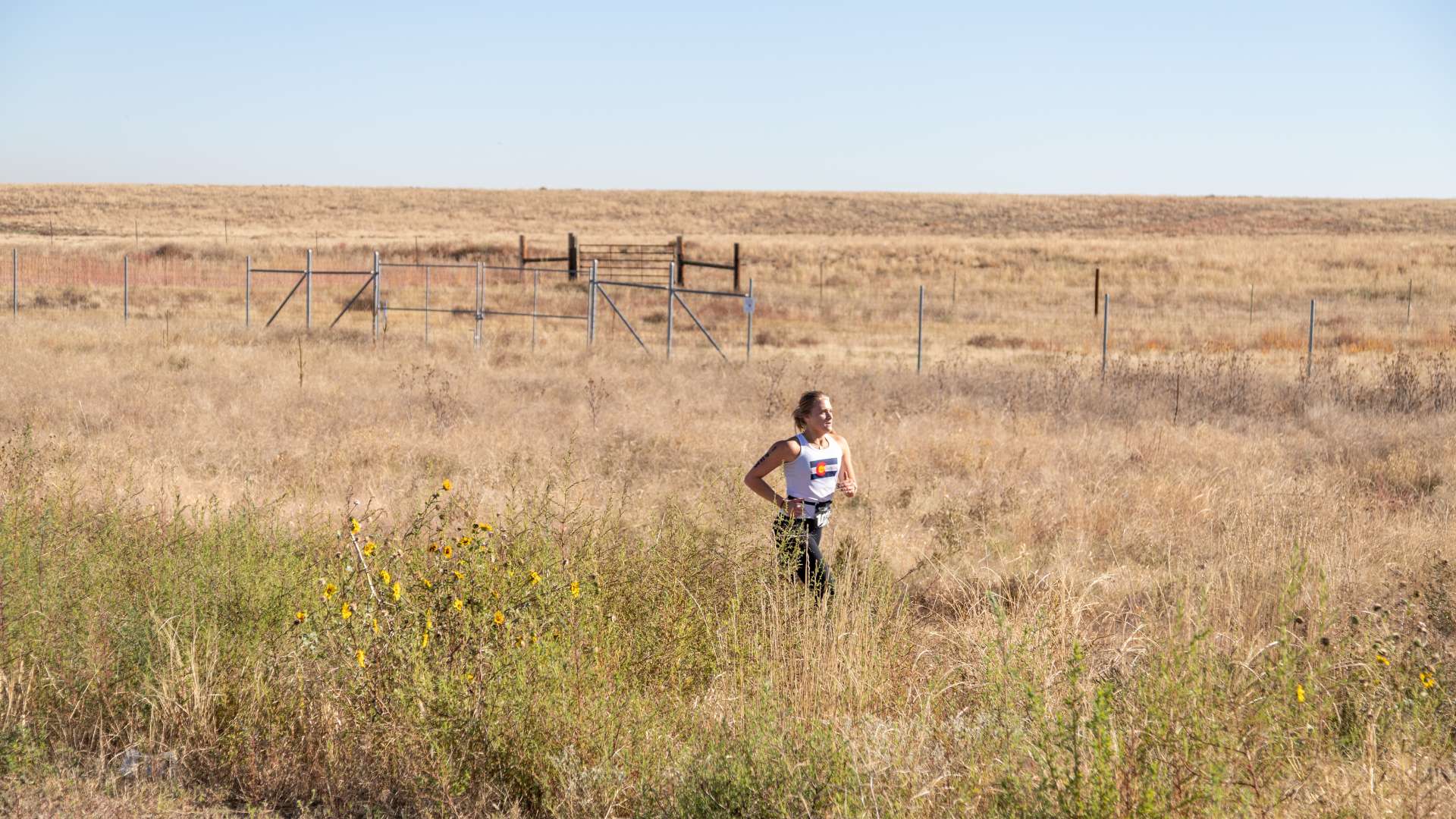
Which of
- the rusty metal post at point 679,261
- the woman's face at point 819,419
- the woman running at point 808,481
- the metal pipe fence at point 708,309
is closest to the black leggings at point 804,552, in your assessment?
the woman running at point 808,481

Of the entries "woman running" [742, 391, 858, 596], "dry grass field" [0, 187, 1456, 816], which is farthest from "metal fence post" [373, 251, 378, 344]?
"woman running" [742, 391, 858, 596]

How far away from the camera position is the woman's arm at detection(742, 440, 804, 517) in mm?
6047

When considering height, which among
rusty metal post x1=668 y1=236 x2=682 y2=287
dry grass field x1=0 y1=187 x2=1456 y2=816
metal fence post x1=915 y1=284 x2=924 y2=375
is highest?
rusty metal post x1=668 y1=236 x2=682 y2=287

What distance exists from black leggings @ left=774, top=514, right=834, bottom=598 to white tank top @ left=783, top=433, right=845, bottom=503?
0.14m

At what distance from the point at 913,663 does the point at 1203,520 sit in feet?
14.2

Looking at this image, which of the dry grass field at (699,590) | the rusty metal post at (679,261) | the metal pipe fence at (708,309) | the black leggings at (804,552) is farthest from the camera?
the rusty metal post at (679,261)

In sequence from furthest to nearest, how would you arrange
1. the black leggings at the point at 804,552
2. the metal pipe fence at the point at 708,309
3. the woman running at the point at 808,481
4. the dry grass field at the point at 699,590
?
the metal pipe fence at the point at 708,309, the woman running at the point at 808,481, the black leggings at the point at 804,552, the dry grass field at the point at 699,590

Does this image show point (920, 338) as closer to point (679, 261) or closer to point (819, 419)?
point (819, 419)

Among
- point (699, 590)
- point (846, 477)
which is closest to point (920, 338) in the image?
point (846, 477)

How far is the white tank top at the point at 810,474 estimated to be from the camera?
6117 millimetres

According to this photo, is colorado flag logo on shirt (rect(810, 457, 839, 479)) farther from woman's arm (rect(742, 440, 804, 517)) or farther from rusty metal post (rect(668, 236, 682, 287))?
rusty metal post (rect(668, 236, 682, 287))

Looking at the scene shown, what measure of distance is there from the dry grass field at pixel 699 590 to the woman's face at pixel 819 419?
619 millimetres

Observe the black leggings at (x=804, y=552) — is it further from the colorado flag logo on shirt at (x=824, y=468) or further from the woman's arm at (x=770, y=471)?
the colorado flag logo on shirt at (x=824, y=468)

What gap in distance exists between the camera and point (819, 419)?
609 centimetres
